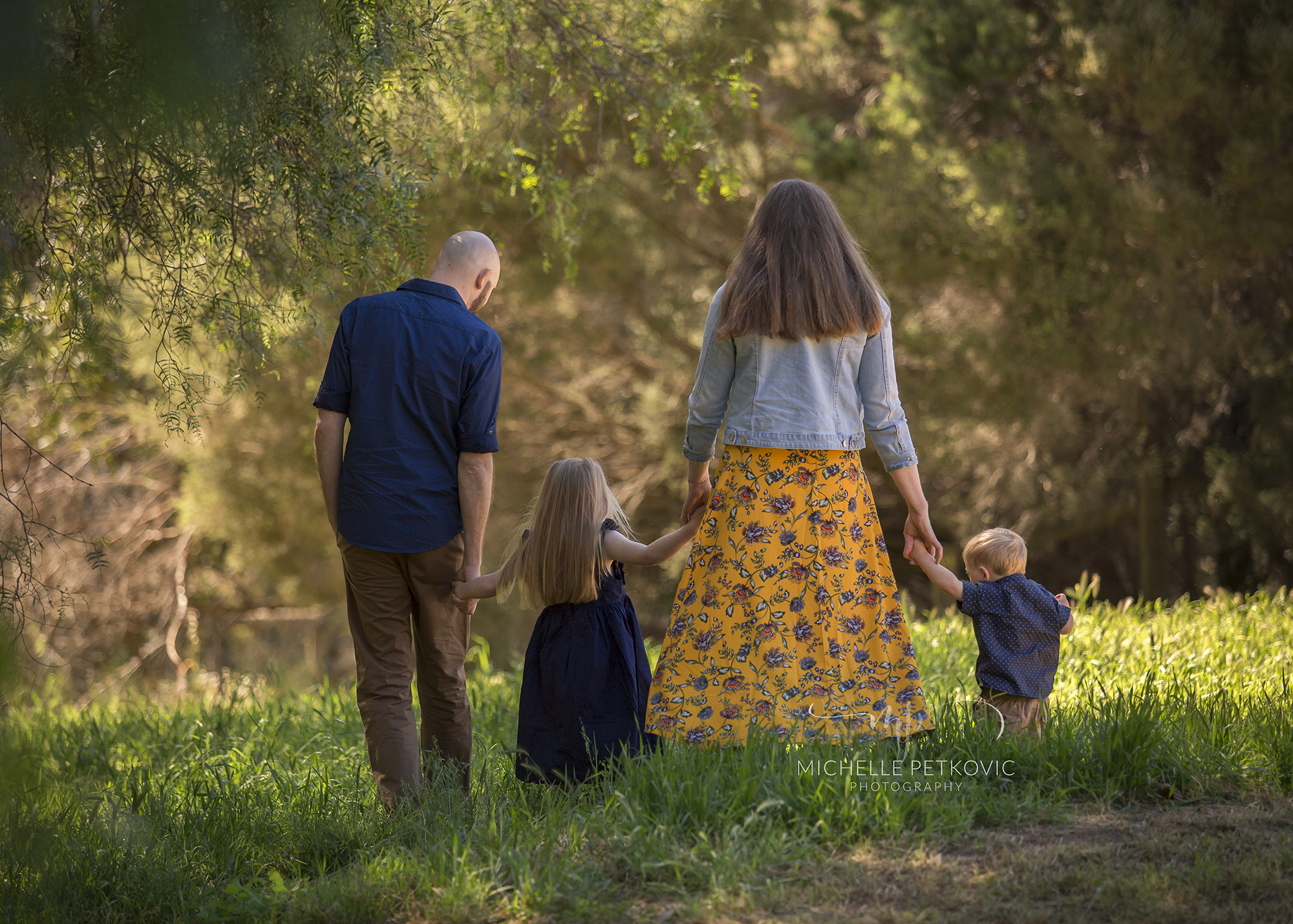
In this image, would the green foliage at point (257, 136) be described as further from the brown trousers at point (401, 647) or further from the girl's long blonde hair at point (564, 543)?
the girl's long blonde hair at point (564, 543)

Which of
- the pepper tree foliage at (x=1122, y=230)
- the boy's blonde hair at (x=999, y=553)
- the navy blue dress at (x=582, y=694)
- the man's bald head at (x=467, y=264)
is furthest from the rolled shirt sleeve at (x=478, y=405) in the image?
the pepper tree foliage at (x=1122, y=230)

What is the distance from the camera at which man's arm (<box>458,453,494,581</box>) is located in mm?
3250

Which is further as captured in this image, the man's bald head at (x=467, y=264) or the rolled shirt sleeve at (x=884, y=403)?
the man's bald head at (x=467, y=264)

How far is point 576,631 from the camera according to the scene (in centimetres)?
321

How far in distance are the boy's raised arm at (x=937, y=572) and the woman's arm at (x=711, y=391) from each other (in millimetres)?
693

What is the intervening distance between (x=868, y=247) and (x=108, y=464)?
331 inches

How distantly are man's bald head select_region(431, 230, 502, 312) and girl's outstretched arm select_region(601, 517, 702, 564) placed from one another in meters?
0.87

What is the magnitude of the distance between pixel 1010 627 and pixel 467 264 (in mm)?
2037

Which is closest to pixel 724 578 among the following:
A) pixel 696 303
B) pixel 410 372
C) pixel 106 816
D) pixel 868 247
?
pixel 410 372

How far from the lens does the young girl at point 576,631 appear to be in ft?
10.4

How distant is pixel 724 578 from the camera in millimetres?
3102

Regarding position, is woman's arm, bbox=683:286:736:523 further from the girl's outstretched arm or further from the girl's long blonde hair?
the girl's long blonde hair

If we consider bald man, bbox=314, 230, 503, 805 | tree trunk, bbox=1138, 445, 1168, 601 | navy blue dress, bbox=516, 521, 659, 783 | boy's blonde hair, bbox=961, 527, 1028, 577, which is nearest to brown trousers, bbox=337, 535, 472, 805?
bald man, bbox=314, 230, 503, 805

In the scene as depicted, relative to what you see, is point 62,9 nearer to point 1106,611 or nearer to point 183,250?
point 183,250
